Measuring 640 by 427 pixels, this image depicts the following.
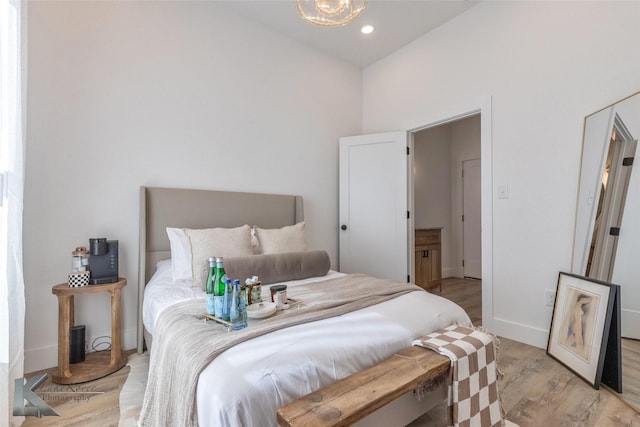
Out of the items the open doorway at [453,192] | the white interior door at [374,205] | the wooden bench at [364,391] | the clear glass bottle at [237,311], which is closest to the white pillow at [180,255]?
the clear glass bottle at [237,311]

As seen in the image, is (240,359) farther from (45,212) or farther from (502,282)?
(502,282)

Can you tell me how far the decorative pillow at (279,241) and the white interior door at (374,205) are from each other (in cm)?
119

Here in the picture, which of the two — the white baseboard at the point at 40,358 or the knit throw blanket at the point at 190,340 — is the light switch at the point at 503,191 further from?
the white baseboard at the point at 40,358

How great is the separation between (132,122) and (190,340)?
7.14 ft

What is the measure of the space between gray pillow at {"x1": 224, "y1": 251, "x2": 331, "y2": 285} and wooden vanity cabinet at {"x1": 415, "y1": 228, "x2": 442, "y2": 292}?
6.80 feet

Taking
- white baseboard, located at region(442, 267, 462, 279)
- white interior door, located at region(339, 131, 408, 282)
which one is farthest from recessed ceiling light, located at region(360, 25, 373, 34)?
white baseboard, located at region(442, 267, 462, 279)

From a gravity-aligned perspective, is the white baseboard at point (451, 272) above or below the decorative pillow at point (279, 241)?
below

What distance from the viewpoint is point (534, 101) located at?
2.62m

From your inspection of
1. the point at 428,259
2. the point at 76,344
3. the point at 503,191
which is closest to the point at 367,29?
the point at 503,191

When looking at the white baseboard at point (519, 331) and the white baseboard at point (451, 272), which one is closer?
the white baseboard at point (519, 331)

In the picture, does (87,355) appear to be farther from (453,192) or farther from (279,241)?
(453,192)

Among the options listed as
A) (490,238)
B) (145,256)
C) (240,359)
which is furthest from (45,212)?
(490,238)

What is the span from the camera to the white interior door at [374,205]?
362 cm

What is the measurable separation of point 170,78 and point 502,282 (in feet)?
11.8
